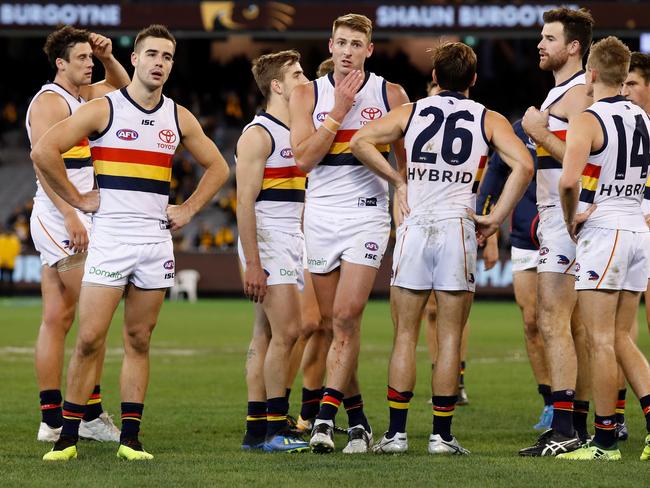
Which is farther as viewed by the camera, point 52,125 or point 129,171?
point 52,125

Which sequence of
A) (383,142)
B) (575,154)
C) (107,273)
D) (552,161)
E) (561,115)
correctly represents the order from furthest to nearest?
(552,161), (561,115), (383,142), (107,273), (575,154)

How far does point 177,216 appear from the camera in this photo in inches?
289

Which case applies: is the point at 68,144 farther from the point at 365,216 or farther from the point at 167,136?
the point at 365,216

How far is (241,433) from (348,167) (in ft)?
7.10

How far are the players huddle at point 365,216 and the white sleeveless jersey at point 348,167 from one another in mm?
13

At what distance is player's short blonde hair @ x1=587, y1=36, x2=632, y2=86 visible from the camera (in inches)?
282

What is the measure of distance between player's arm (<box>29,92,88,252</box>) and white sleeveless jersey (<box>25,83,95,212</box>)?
56 mm

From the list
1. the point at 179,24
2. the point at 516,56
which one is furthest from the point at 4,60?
the point at 516,56

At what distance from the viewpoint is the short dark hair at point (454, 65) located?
739 centimetres

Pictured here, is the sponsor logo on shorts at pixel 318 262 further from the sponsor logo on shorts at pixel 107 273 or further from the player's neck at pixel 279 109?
the sponsor logo on shorts at pixel 107 273

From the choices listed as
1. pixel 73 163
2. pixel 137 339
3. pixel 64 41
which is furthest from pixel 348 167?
pixel 64 41

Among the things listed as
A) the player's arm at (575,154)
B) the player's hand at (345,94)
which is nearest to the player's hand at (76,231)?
the player's hand at (345,94)

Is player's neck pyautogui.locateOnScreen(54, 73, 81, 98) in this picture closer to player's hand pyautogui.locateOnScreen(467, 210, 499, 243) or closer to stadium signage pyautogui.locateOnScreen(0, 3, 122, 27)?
player's hand pyautogui.locateOnScreen(467, 210, 499, 243)

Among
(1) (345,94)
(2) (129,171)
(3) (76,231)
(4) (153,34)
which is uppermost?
(4) (153,34)
